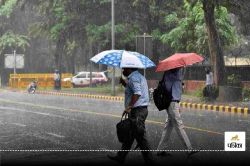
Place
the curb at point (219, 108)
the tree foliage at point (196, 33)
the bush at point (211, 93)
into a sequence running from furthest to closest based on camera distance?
1. the tree foliage at point (196, 33)
2. the bush at point (211, 93)
3. the curb at point (219, 108)

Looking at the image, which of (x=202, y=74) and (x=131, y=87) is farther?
(x=202, y=74)

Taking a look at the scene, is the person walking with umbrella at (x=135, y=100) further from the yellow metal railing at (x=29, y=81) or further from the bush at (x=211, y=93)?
the yellow metal railing at (x=29, y=81)

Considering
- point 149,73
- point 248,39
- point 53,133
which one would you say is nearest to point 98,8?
point 149,73

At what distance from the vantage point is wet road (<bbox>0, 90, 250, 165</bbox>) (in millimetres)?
10388

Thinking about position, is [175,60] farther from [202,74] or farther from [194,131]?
[202,74]

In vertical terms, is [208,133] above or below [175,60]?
below

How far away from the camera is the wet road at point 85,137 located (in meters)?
10.4

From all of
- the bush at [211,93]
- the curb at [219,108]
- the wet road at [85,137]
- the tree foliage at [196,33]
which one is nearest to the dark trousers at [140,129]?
the wet road at [85,137]

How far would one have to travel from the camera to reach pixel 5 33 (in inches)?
2169

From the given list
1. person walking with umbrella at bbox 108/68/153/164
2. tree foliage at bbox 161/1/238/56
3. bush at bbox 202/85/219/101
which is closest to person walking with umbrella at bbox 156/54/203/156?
person walking with umbrella at bbox 108/68/153/164

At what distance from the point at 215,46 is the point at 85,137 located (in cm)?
1480

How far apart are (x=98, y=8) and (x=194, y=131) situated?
2676 centimetres

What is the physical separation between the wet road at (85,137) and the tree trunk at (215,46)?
7118mm

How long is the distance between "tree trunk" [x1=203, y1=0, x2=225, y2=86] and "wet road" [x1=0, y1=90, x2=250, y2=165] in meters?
7.12
